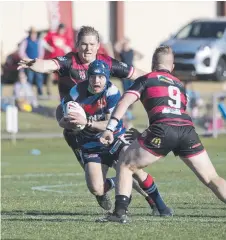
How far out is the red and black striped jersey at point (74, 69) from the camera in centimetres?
1076

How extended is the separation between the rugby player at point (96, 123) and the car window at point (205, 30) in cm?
2008

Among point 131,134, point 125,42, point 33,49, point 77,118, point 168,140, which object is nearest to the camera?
point 168,140

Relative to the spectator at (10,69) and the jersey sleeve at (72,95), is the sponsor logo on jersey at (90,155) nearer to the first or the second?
the jersey sleeve at (72,95)

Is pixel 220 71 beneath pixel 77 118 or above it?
beneath

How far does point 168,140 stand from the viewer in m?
9.50

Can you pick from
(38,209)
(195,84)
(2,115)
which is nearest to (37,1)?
(195,84)

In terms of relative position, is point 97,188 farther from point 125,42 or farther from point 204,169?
point 125,42

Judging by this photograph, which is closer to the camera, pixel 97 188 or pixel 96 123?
pixel 96 123

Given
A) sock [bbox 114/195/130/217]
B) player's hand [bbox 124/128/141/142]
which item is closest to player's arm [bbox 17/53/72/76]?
player's hand [bbox 124/128/141/142]

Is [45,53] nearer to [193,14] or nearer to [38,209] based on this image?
[193,14]

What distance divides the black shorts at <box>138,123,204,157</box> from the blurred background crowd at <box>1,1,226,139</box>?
749 centimetres

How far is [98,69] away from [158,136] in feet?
3.34

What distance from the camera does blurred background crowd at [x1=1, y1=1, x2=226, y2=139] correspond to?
23000 millimetres

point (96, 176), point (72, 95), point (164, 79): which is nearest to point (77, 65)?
point (72, 95)
